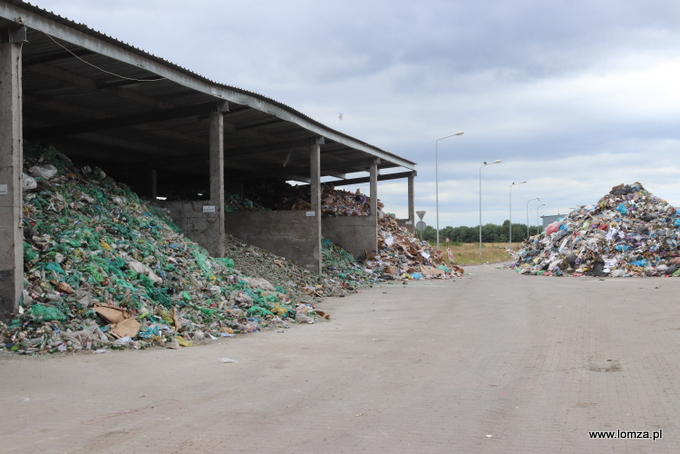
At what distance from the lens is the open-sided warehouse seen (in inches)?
389

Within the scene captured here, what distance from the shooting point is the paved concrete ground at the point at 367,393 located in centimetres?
475

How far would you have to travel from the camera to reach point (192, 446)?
4.64m

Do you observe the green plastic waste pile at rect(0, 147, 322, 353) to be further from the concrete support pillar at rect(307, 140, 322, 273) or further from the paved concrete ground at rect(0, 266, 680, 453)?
the concrete support pillar at rect(307, 140, 322, 273)

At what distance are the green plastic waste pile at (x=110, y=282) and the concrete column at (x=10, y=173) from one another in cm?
41

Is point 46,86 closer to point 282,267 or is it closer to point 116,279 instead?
point 116,279

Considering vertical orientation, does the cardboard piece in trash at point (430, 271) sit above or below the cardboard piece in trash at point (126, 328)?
below

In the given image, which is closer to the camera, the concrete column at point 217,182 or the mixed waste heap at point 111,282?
the mixed waste heap at point 111,282

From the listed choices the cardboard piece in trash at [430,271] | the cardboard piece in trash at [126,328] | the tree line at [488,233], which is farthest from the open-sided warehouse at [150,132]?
the tree line at [488,233]

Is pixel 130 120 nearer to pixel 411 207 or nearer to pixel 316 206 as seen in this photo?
pixel 316 206

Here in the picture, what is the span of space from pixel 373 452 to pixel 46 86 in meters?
14.3

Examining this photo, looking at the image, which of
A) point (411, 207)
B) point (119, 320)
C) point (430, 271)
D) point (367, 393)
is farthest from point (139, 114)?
point (411, 207)

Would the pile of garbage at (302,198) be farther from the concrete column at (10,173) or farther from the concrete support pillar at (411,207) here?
the concrete column at (10,173)

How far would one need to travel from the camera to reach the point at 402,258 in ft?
90.0

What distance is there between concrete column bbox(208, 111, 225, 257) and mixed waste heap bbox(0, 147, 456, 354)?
126 centimetres
